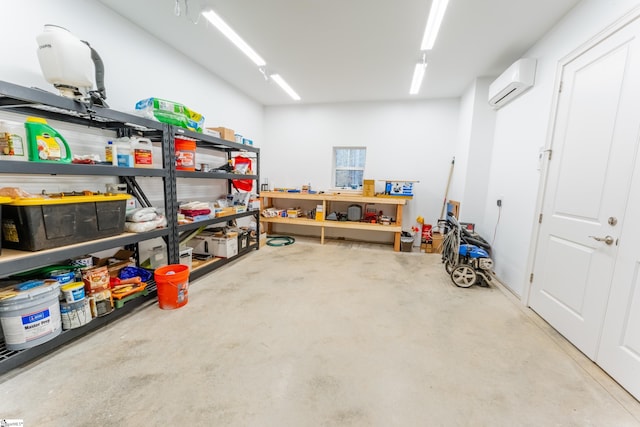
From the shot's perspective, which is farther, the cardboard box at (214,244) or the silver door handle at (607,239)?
the cardboard box at (214,244)

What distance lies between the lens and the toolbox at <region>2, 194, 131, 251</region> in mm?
1592

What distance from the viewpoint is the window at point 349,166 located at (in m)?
5.50

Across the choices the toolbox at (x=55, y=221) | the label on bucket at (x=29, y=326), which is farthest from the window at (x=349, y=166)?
the label on bucket at (x=29, y=326)

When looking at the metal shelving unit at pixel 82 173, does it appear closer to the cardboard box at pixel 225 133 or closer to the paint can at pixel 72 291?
the paint can at pixel 72 291

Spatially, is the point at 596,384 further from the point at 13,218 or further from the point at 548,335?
the point at 13,218

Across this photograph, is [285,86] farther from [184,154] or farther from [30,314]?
[30,314]

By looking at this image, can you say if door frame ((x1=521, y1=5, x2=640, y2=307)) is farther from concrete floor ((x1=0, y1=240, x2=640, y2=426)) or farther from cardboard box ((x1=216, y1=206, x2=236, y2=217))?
cardboard box ((x1=216, y1=206, x2=236, y2=217))

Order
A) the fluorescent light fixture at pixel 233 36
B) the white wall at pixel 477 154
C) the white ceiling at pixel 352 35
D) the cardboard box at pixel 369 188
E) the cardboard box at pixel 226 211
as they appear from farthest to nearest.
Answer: the cardboard box at pixel 369 188 < the white wall at pixel 477 154 < the cardboard box at pixel 226 211 < the fluorescent light fixture at pixel 233 36 < the white ceiling at pixel 352 35

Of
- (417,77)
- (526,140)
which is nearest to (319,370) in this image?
(526,140)

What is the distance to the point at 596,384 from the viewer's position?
64.1 inches

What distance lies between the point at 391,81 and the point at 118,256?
4624mm

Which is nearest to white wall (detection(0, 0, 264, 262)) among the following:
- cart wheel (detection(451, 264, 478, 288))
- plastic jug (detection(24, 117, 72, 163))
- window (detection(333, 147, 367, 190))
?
plastic jug (detection(24, 117, 72, 163))

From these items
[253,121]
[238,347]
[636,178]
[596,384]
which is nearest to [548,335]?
[596,384]

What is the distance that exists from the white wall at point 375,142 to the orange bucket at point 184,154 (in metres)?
3.03
